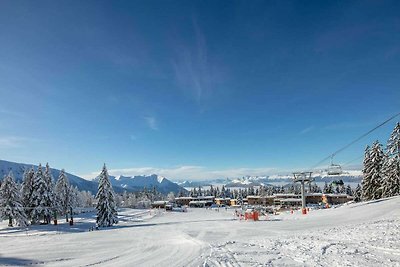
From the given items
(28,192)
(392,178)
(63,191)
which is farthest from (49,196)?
(392,178)

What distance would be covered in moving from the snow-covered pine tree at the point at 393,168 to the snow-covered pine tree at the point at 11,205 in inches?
2547

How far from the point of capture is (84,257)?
51.3ft

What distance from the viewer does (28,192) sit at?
192ft

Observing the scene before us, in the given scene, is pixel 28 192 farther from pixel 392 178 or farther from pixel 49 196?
pixel 392 178

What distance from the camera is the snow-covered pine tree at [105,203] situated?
169 ft

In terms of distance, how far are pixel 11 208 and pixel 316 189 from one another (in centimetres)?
13931

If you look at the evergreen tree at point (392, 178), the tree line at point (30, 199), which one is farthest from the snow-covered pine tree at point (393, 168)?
the tree line at point (30, 199)

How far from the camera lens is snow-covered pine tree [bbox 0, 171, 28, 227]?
178 ft

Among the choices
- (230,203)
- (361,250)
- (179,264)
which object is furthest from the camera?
(230,203)

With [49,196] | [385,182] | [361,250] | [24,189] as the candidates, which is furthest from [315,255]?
[24,189]

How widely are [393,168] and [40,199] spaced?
6308cm

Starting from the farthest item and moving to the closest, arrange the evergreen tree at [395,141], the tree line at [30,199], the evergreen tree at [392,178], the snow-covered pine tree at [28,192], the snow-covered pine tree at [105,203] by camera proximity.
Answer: the snow-covered pine tree at [28,192] < the tree line at [30,199] < the snow-covered pine tree at [105,203] < the evergreen tree at [392,178] < the evergreen tree at [395,141]

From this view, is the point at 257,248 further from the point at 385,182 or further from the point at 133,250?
the point at 385,182

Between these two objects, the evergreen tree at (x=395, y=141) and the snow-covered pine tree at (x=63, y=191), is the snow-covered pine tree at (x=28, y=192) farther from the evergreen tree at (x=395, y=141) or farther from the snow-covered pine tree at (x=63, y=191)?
the evergreen tree at (x=395, y=141)
